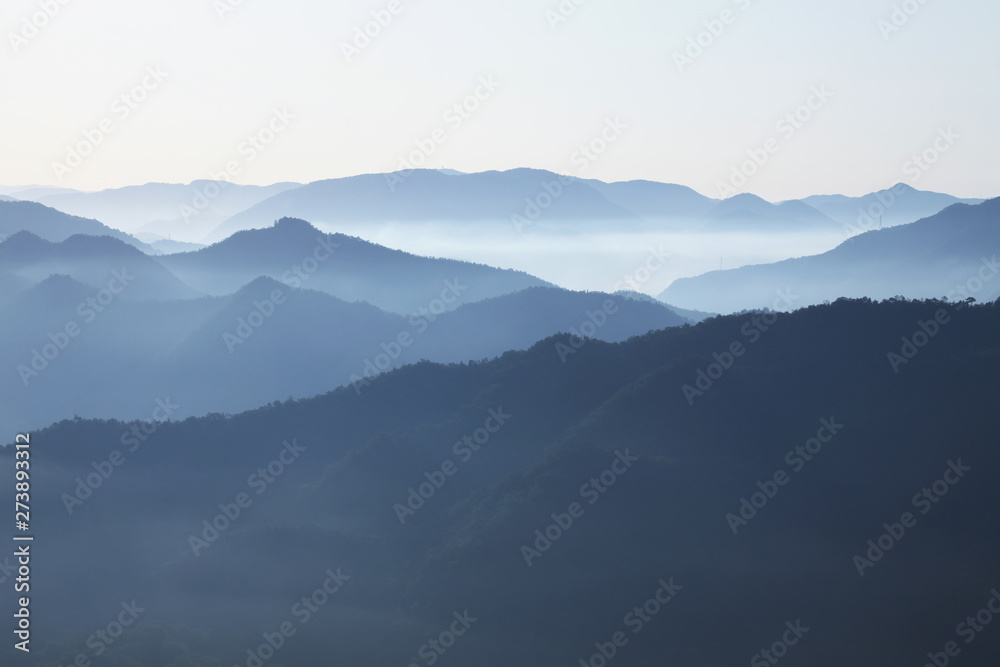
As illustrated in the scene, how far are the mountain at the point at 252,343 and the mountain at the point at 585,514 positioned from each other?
69385 millimetres

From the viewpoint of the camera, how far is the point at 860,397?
66.2m

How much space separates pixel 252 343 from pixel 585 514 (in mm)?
116400

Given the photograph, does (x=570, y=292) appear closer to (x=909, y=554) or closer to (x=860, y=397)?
(x=860, y=397)

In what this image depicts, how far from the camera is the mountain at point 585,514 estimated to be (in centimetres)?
4984

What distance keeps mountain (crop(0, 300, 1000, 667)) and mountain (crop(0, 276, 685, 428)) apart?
69385mm

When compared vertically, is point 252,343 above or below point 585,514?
above

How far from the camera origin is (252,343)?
163 meters

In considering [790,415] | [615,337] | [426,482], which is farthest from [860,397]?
[615,337]

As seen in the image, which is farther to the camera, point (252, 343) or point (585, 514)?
point (252, 343)

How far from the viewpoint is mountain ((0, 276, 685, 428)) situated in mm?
157375

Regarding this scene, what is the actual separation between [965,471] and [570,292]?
12325 centimetres

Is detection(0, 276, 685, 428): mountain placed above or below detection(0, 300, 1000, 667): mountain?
above

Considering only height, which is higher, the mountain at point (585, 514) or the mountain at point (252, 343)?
the mountain at point (252, 343)

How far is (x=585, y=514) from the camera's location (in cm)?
5888
